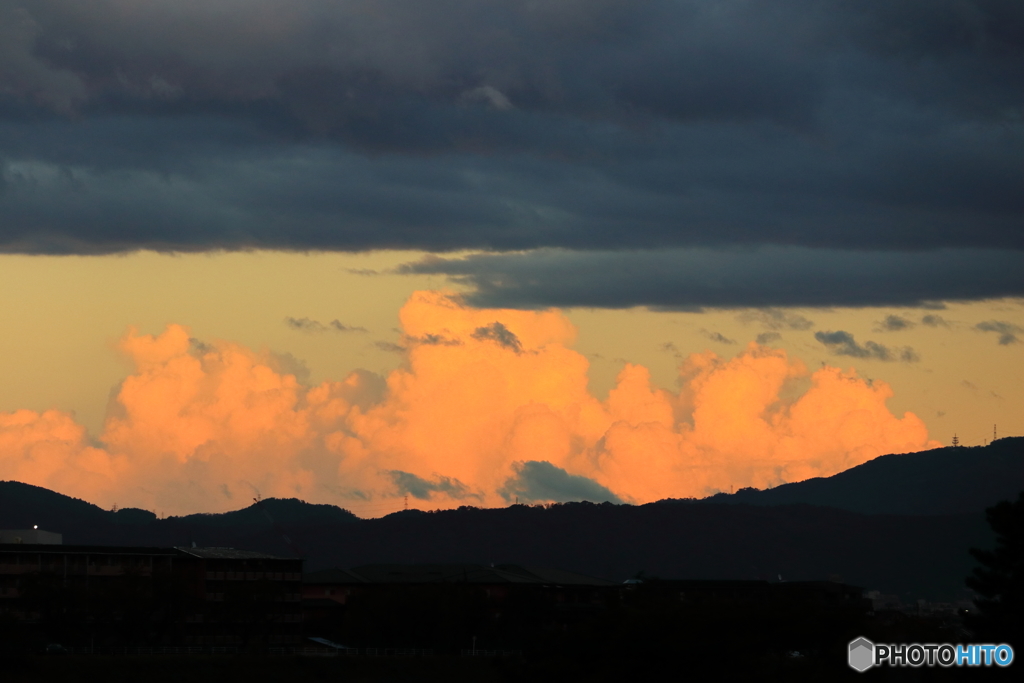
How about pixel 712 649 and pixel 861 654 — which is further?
pixel 712 649

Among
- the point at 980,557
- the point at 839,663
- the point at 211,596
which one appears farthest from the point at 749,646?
the point at 211,596

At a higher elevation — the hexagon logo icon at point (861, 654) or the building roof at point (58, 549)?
the building roof at point (58, 549)

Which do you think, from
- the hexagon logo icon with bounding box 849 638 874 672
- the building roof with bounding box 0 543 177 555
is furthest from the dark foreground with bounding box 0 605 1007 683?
the building roof with bounding box 0 543 177 555

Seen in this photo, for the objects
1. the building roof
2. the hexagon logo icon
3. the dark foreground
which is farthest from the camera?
the building roof

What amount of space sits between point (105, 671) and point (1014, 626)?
87494 mm

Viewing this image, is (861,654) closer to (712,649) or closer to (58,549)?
(712,649)

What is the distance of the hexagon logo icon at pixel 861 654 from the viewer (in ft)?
281

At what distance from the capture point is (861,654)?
283 ft

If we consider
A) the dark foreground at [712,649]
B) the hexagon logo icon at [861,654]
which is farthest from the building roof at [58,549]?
the hexagon logo icon at [861,654]

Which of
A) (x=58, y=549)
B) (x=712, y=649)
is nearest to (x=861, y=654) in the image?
(x=712, y=649)

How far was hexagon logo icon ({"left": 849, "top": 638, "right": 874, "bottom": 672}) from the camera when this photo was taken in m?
85.7

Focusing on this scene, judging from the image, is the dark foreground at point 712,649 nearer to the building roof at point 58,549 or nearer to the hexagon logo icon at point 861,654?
the hexagon logo icon at point 861,654

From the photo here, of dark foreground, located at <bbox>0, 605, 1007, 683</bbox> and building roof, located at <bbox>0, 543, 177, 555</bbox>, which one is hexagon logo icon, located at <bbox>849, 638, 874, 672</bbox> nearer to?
dark foreground, located at <bbox>0, 605, 1007, 683</bbox>

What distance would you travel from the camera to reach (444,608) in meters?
198
